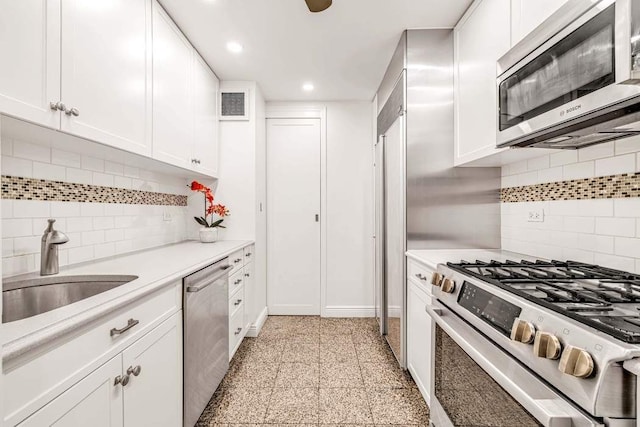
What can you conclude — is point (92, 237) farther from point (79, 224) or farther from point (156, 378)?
point (156, 378)

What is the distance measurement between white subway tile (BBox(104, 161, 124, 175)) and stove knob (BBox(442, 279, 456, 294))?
2.00 meters

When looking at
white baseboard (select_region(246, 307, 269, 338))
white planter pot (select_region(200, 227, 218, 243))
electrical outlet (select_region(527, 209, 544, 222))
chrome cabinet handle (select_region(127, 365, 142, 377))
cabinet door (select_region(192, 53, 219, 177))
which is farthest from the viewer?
white baseboard (select_region(246, 307, 269, 338))

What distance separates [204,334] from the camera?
1811 mm

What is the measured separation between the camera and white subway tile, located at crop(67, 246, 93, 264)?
65.6 inches

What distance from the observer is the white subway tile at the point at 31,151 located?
1.41 m

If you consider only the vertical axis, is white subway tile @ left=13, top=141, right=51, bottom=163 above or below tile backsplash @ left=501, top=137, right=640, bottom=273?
above

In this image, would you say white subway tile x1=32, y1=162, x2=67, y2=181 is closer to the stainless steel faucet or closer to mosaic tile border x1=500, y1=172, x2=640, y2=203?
the stainless steel faucet

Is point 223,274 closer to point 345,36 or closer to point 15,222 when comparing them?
point 15,222

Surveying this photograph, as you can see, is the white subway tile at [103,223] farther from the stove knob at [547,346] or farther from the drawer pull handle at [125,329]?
the stove knob at [547,346]

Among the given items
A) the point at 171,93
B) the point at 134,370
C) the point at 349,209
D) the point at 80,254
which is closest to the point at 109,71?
the point at 171,93

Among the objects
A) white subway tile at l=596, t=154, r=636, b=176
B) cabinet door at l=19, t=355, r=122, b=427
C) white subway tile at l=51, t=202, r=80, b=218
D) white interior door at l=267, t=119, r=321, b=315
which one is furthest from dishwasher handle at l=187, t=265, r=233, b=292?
white subway tile at l=596, t=154, r=636, b=176

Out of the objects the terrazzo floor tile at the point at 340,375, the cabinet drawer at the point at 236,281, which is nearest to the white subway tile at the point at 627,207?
the terrazzo floor tile at the point at 340,375

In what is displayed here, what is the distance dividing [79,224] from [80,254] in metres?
0.16

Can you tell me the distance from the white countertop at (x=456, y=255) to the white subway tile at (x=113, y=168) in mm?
1962
